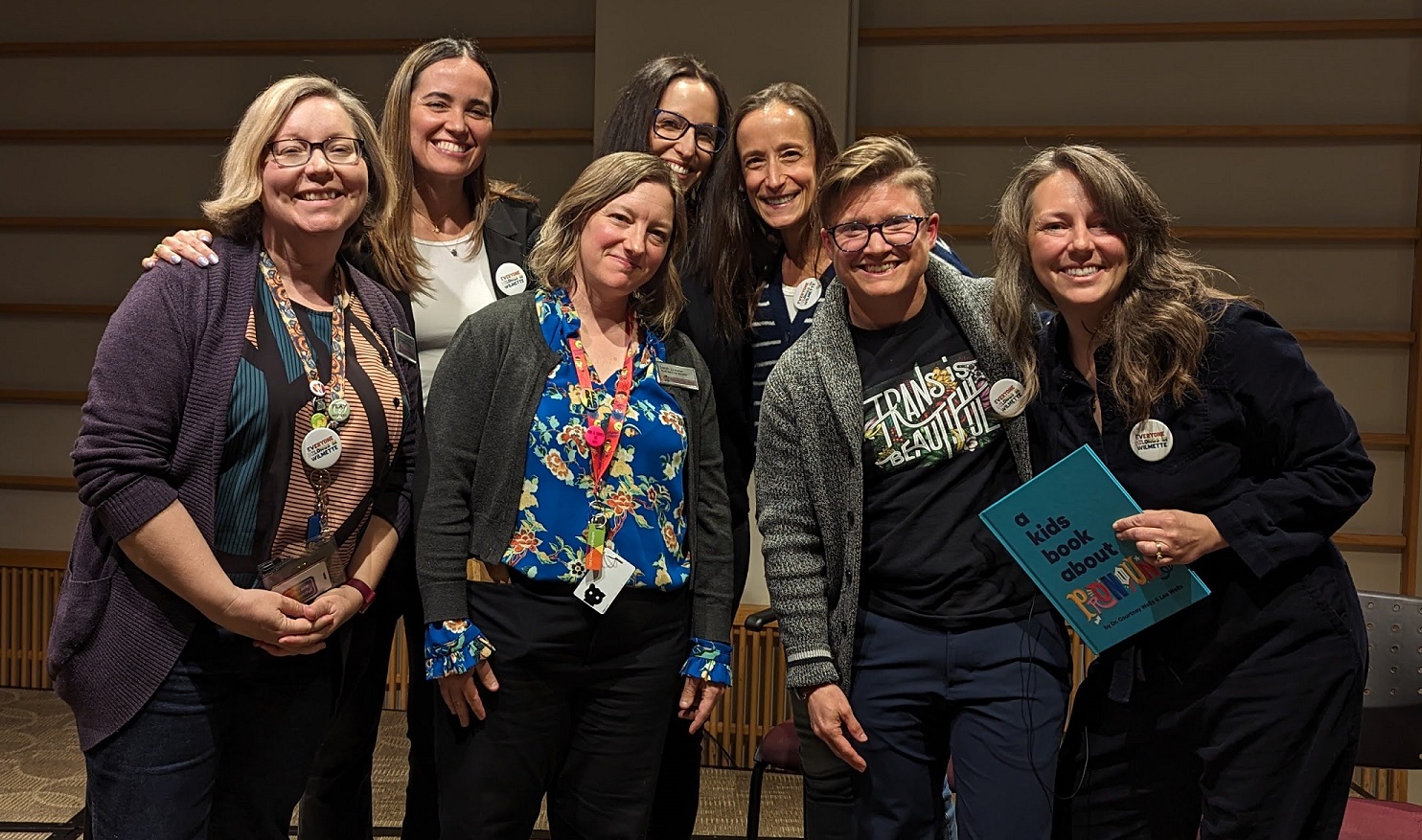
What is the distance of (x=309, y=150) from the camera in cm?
A: 171

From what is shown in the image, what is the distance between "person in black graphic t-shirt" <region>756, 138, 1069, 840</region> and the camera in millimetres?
1734

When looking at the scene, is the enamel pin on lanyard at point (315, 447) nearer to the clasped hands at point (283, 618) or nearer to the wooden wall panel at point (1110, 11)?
the clasped hands at point (283, 618)

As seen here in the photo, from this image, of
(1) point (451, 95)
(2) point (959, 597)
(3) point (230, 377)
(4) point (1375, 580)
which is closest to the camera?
(3) point (230, 377)

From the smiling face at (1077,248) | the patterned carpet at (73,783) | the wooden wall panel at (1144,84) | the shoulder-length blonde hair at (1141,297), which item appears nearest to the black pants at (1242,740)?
the shoulder-length blonde hair at (1141,297)

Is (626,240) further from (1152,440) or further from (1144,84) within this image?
(1144,84)

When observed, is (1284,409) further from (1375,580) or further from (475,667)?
(1375,580)

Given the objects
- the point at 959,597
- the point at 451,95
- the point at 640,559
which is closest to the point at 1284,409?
the point at 959,597

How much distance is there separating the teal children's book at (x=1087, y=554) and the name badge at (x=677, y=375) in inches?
22.0

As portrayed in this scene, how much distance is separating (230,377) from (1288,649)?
1.61m

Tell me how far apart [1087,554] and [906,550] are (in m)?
0.27

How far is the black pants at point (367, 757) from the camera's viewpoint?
2.07 m

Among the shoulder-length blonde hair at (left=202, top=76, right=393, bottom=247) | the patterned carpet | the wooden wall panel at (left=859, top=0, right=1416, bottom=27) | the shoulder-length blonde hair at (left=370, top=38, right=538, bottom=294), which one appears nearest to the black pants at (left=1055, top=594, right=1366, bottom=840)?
the shoulder-length blonde hair at (left=370, top=38, right=538, bottom=294)

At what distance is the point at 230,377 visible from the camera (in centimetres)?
159

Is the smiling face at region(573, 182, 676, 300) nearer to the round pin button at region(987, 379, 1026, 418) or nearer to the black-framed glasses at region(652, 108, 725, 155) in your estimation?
the black-framed glasses at region(652, 108, 725, 155)
